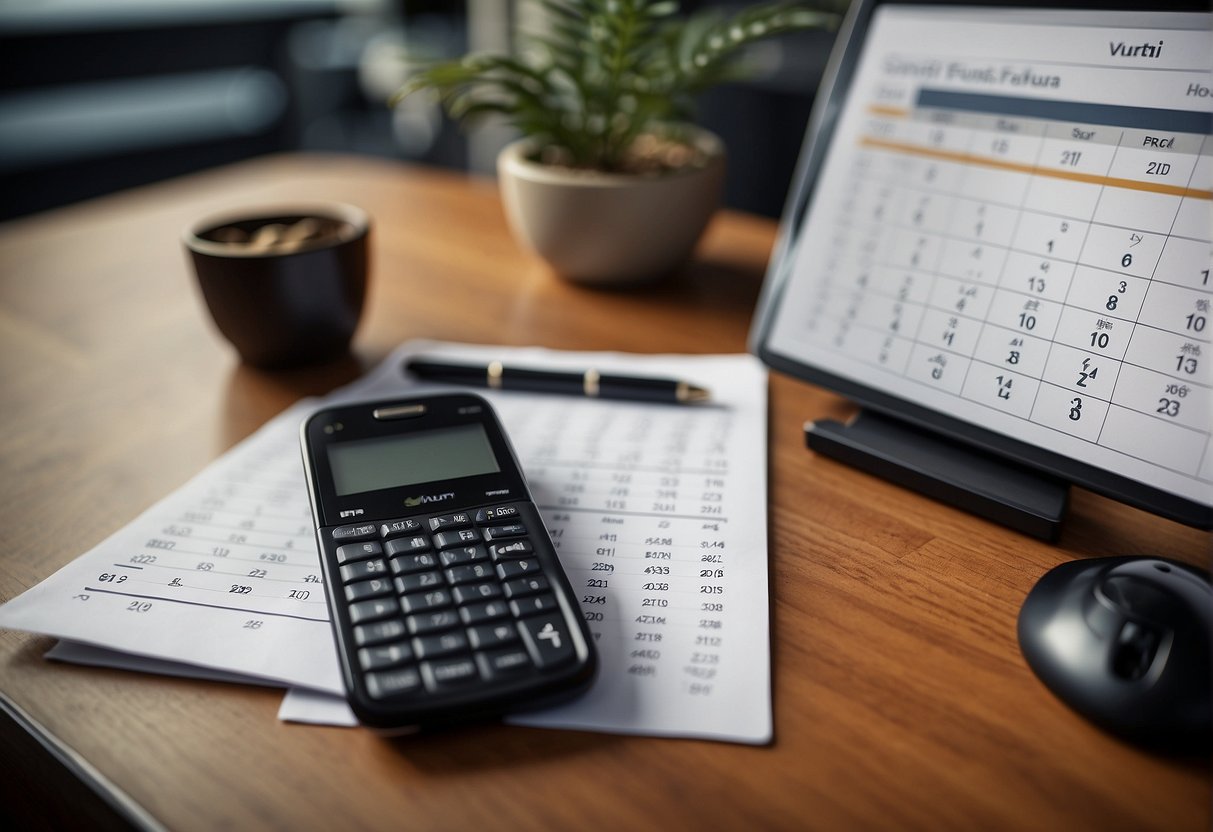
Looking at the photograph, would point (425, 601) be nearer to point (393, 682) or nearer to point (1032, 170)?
point (393, 682)

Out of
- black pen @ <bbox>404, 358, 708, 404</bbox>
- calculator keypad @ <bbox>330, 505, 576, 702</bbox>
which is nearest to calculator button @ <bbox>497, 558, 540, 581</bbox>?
calculator keypad @ <bbox>330, 505, 576, 702</bbox>

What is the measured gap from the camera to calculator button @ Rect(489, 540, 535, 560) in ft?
1.30

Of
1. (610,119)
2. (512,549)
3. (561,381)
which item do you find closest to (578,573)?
(512,549)

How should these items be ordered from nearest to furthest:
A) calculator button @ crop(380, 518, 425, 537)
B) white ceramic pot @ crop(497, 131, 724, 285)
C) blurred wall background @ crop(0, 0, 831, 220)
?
calculator button @ crop(380, 518, 425, 537) < white ceramic pot @ crop(497, 131, 724, 285) < blurred wall background @ crop(0, 0, 831, 220)

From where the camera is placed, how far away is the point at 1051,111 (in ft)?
1.54

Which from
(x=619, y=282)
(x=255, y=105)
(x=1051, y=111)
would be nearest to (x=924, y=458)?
(x=1051, y=111)

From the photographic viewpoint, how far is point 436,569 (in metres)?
0.39

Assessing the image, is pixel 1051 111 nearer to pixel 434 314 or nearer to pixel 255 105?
pixel 434 314

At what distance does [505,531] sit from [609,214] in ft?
1.16

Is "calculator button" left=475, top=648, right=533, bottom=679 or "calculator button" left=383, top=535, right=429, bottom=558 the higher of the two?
"calculator button" left=383, top=535, right=429, bottom=558

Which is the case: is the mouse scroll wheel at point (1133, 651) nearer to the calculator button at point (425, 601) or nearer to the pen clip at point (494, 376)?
the calculator button at point (425, 601)

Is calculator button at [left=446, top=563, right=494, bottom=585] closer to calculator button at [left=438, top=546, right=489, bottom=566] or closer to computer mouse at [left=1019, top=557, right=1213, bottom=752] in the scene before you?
calculator button at [left=438, top=546, right=489, bottom=566]

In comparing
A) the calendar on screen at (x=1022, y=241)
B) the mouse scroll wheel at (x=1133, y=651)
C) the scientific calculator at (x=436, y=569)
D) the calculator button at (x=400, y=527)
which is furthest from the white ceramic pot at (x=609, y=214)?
the mouse scroll wheel at (x=1133, y=651)

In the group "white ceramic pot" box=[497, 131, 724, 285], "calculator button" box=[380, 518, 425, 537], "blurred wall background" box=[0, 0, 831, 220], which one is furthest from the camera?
"blurred wall background" box=[0, 0, 831, 220]
